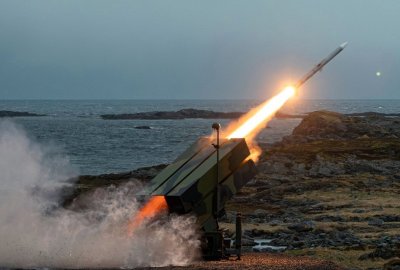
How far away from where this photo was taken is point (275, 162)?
207ft

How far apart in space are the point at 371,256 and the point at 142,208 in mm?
8895

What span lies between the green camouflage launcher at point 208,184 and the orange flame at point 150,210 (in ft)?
1.96

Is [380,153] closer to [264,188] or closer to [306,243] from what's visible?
[264,188]

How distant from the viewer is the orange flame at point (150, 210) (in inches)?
998

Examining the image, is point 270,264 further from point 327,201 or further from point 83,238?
point 327,201

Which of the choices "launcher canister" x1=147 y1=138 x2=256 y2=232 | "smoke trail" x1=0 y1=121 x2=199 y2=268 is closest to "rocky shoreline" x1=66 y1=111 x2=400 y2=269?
"launcher canister" x1=147 y1=138 x2=256 y2=232

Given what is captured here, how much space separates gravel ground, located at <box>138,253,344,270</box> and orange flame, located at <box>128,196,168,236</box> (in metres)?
2.54

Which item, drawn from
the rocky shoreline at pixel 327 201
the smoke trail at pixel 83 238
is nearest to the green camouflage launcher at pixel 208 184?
the smoke trail at pixel 83 238

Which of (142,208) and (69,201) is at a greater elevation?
(142,208)

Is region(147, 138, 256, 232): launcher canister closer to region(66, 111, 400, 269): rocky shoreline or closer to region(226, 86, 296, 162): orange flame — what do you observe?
region(66, 111, 400, 269): rocky shoreline

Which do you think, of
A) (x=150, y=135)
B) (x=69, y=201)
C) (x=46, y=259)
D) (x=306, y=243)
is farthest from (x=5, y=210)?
(x=150, y=135)

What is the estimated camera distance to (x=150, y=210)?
2555 cm

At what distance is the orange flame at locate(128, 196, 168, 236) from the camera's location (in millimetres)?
25359

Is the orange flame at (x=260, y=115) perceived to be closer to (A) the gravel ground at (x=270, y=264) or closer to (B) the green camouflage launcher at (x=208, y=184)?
(B) the green camouflage launcher at (x=208, y=184)
